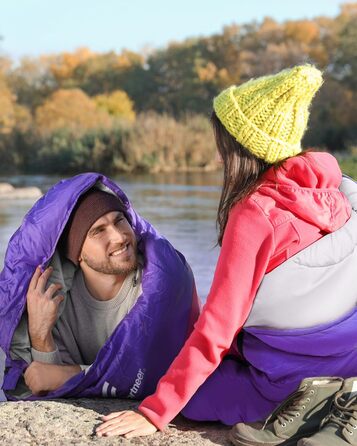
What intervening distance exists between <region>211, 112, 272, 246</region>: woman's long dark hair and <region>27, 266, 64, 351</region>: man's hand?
0.92 m

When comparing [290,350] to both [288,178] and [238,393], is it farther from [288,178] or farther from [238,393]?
[288,178]

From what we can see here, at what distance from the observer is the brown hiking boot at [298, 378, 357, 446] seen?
2.23m

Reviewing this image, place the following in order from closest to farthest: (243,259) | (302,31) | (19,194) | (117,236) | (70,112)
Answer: (243,259) → (117,236) → (19,194) → (70,112) → (302,31)

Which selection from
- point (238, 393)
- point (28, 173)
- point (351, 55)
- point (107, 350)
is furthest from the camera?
point (351, 55)

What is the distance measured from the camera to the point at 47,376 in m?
3.11

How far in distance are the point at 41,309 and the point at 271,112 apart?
4.14ft

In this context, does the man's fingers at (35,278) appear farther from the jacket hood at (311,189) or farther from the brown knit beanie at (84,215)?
the jacket hood at (311,189)

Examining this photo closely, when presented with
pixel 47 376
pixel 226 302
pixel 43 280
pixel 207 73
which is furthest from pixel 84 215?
pixel 207 73

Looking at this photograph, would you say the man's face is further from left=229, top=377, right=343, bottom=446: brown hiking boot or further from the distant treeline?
the distant treeline

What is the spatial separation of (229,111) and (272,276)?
55 cm

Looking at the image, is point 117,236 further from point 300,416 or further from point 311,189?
point 300,416

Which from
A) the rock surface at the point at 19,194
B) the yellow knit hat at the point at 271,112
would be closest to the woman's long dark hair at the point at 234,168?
the yellow knit hat at the point at 271,112

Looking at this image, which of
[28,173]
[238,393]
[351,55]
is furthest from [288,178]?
[351,55]

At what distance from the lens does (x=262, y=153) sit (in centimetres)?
252
